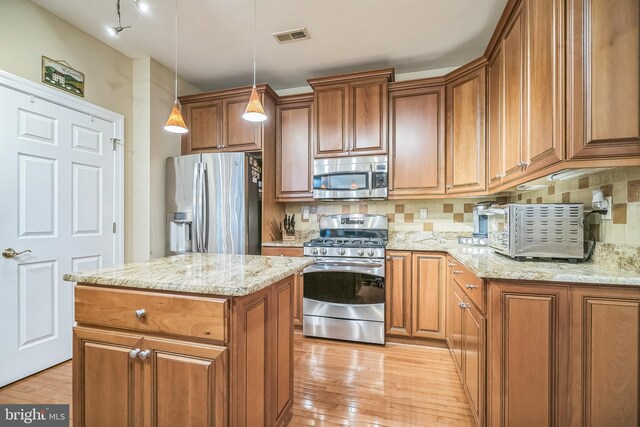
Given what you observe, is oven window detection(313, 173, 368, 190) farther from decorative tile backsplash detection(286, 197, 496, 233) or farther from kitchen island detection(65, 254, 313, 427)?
kitchen island detection(65, 254, 313, 427)

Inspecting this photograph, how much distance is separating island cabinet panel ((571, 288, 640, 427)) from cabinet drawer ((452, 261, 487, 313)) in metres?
0.35

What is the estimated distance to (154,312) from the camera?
117cm

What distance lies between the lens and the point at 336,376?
2168 millimetres

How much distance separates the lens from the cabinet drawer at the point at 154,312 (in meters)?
1.10

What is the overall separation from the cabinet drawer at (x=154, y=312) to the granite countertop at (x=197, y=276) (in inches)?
1.7

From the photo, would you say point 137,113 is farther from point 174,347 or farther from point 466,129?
point 466,129

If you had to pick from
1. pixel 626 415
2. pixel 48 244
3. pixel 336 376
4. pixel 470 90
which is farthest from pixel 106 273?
pixel 470 90

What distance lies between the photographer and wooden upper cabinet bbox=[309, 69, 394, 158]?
9.55 feet

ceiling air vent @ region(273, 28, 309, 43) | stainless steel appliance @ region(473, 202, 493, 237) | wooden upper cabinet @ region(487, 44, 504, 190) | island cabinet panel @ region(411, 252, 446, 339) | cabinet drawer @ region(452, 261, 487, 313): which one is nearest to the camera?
cabinet drawer @ region(452, 261, 487, 313)

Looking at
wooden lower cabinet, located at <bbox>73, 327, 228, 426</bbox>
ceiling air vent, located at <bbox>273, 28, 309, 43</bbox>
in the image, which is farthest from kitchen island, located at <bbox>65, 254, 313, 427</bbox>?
ceiling air vent, located at <bbox>273, 28, 309, 43</bbox>

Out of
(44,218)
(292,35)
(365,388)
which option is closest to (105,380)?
(365,388)

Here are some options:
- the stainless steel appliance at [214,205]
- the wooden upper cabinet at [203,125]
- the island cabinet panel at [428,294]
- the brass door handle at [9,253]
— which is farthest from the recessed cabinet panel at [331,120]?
the brass door handle at [9,253]
